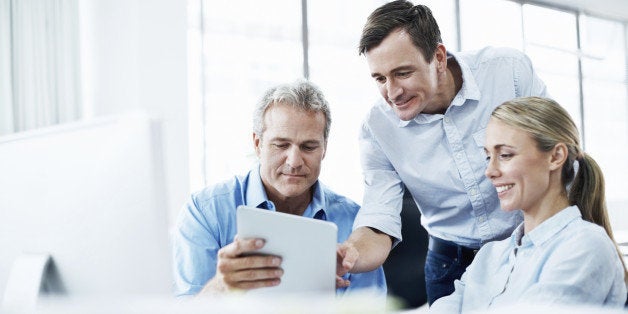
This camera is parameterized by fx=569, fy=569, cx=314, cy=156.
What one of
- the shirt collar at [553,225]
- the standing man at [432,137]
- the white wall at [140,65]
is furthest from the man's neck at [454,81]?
the white wall at [140,65]

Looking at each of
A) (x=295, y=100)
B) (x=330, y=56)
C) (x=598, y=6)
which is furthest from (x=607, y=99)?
(x=295, y=100)

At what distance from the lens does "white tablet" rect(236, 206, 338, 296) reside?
3.35ft

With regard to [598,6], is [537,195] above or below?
below

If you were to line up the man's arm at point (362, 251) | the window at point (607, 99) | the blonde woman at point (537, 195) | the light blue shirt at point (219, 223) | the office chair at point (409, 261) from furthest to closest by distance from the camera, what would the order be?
1. the window at point (607, 99)
2. the office chair at point (409, 261)
3. the light blue shirt at point (219, 223)
4. the man's arm at point (362, 251)
5. the blonde woman at point (537, 195)

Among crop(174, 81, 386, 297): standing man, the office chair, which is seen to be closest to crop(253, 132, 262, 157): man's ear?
crop(174, 81, 386, 297): standing man

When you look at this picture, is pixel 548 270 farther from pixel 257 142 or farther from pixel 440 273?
pixel 257 142

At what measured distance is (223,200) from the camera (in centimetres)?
160

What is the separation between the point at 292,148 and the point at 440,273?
58cm

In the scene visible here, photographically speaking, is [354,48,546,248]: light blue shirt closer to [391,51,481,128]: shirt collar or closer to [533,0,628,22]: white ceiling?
[391,51,481,128]: shirt collar

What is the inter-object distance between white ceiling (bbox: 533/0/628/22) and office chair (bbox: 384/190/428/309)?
4485 millimetres

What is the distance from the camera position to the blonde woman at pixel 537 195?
1191 mm

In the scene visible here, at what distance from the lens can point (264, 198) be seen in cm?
157

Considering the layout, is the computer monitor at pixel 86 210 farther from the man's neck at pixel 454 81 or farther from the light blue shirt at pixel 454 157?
the man's neck at pixel 454 81

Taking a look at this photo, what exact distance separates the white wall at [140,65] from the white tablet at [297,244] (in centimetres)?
250
